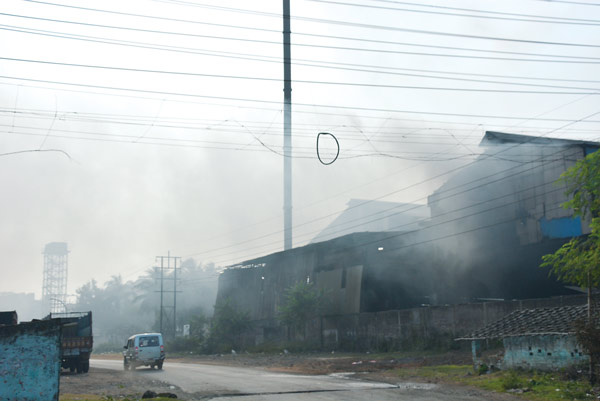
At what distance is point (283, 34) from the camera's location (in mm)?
38688

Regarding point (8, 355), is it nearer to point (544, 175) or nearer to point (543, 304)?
point (543, 304)

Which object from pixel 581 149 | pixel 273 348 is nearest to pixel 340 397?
A: pixel 581 149

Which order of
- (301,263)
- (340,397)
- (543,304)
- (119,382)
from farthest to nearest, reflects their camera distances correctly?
(301,263) < (543,304) < (119,382) < (340,397)

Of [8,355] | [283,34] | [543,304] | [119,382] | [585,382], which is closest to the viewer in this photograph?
[8,355]

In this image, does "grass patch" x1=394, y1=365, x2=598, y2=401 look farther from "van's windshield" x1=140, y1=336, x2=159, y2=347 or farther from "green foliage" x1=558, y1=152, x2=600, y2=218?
"van's windshield" x1=140, y1=336, x2=159, y2=347

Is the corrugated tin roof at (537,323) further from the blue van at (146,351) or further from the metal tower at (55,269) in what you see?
the metal tower at (55,269)

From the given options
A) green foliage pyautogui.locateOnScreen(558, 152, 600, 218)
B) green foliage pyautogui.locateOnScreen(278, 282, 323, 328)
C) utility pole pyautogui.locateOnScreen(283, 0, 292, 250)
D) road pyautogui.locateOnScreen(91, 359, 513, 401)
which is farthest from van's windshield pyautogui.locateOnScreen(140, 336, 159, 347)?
green foliage pyautogui.locateOnScreen(558, 152, 600, 218)

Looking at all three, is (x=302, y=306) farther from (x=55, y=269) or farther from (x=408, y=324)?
(x=55, y=269)

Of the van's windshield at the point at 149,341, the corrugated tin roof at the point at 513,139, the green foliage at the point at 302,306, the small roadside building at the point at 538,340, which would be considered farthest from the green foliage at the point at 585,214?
the green foliage at the point at 302,306

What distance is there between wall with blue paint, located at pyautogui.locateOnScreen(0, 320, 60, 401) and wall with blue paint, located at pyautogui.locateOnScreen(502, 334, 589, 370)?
47.5ft

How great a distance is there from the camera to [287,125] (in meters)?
37.1

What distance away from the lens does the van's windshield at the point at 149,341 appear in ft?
102

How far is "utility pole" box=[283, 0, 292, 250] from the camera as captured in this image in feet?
122

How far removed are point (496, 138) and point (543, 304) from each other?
16534mm
